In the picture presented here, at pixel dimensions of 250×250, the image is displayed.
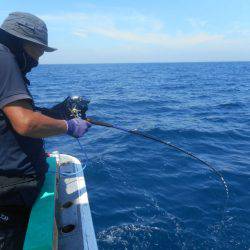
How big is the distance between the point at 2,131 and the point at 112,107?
1622 cm

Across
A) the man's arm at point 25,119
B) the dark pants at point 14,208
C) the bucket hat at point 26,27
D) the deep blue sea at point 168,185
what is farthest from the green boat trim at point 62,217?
the bucket hat at point 26,27

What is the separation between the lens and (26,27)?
9.42 ft

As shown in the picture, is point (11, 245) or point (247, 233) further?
point (247, 233)

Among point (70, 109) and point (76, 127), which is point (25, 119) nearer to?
point (76, 127)

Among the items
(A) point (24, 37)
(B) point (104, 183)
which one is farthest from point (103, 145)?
(A) point (24, 37)

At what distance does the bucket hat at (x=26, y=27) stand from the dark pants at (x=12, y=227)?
153 cm

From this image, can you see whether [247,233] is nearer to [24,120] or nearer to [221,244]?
[221,244]

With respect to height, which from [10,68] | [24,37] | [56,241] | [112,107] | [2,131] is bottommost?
[112,107]

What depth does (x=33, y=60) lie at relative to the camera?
10.2ft

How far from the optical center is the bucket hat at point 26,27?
9.39 feet

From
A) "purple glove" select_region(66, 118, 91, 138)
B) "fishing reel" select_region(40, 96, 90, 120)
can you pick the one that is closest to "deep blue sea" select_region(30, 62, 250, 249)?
"fishing reel" select_region(40, 96, 90, 120)

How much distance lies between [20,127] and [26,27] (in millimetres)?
857

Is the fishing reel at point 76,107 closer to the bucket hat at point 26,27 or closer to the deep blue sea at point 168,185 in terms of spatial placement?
the bucket hat at point 26,27

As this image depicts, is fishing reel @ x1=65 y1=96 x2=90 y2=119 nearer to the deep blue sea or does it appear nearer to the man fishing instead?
the man fishing
